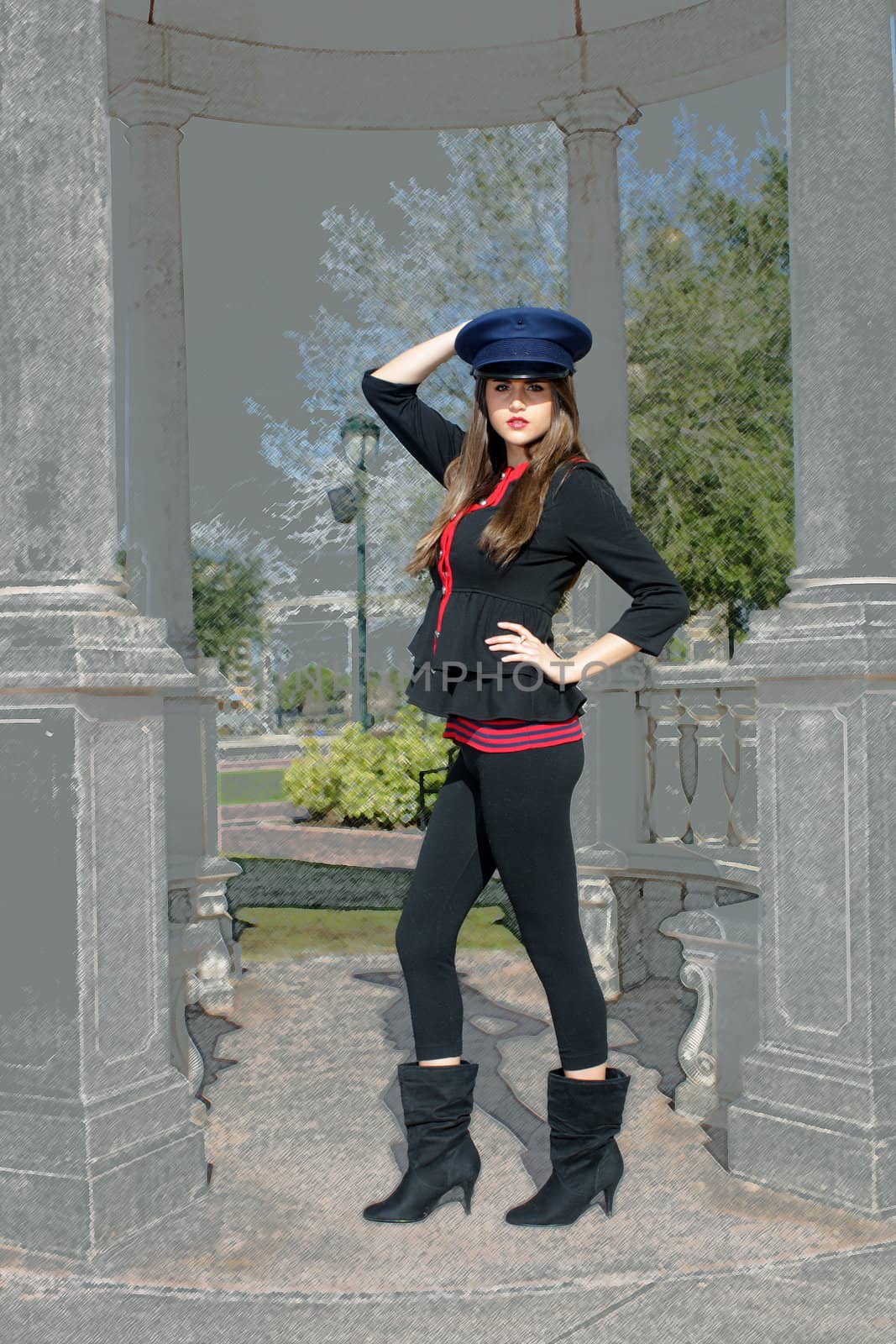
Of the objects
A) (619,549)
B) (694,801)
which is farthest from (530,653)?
(694,801)

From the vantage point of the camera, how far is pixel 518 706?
3.02 m

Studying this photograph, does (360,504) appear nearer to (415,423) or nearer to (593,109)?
(593,109)

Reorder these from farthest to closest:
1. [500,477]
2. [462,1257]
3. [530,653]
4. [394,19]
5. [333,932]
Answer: [333,932] < [394,19] < [500,477] < [462,1257] < [530,653]

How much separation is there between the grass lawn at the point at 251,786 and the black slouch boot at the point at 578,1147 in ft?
48.5

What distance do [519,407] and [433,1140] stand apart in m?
1.72

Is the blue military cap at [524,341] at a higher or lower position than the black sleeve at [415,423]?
higher

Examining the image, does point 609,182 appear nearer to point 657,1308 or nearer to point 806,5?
point 806,5

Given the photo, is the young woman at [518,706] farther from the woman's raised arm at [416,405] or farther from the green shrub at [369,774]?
the green shrub at [369,774]

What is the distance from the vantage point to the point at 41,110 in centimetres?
333

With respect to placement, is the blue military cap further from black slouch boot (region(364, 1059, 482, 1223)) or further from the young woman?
black slouch boot (region(364, 1059, 482, 1223))

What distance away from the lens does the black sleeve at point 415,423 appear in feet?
10.8

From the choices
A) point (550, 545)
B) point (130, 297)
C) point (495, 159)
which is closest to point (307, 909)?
point (130, 297)

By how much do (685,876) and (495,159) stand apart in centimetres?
1710

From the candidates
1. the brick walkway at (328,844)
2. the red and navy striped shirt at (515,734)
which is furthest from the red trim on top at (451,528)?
the brick walkway at (328,844)
